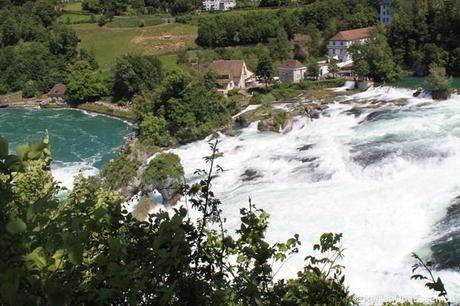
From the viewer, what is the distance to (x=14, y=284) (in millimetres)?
2299

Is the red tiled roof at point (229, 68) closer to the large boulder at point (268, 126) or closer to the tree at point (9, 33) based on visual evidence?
the large boulder at point (268, 126)

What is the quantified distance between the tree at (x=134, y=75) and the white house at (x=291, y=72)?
9.71 m

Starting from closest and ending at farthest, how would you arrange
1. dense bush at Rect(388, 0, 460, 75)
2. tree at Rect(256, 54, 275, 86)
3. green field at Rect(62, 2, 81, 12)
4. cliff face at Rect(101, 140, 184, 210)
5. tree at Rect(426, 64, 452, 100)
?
cliff face at Rect(101, 140, 184, 210)
tree at Rect(426, 64, 452, 100)
tree at Rect(256, 54, 275, 86)
dense bush at Rect(388, 0, 460, 75)
green field at Rect(62, 2, 81, 12)

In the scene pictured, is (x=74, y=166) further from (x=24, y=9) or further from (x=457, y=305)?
(x=24, y=9)

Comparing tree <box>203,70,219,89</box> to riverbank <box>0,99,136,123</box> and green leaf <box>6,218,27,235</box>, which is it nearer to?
riverbank <box>0,99,136,123</box>

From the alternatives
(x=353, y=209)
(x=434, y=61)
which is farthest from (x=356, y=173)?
(x=434, y=61)

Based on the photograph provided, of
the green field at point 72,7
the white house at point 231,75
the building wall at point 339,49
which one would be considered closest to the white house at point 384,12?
the building wall at point 339,49

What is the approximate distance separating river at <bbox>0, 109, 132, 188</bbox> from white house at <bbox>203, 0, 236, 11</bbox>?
35.2 m

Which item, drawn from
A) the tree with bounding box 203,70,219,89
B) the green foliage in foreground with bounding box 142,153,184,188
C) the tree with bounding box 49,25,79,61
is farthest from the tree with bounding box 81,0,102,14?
the green foliage in foreground with bounding box 142,153,184,188

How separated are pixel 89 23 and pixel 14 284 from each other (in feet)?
A: 209

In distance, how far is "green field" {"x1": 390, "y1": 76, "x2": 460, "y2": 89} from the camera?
119 ft

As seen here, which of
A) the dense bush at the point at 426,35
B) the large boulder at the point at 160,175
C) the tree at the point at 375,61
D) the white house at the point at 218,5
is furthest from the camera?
the white house at the point at 218,5

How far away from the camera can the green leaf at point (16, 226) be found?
2.47m

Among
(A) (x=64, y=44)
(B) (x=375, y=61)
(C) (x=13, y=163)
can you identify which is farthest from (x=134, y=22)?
(C) (x=13, y=163)
